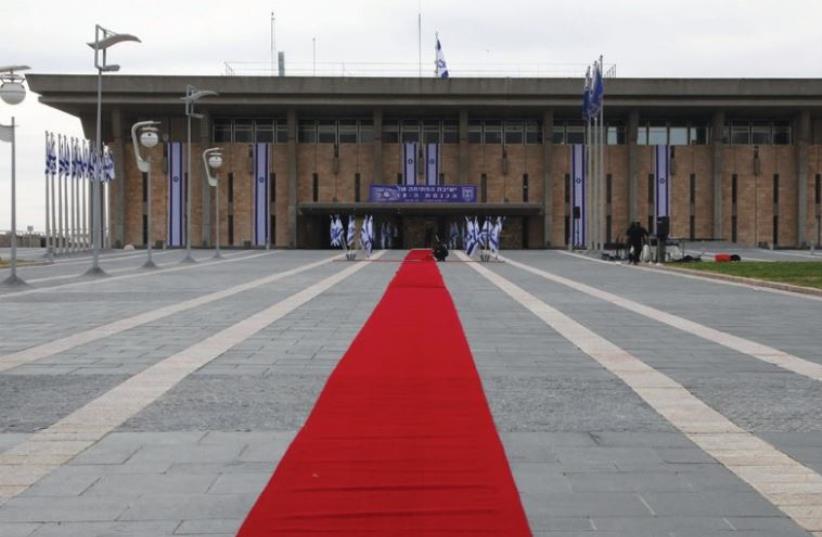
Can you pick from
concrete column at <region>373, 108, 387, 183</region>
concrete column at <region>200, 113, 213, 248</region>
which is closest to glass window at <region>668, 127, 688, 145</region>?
concrete column at <region>373, 108, 387, 183</region>

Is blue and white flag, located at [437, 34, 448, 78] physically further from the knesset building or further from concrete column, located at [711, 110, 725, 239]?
concrete column, located at [711, 110, 725, 239]

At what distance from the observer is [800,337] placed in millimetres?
12633

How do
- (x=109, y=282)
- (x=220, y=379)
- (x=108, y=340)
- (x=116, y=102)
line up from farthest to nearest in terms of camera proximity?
1. (x=116, y=102)
2. (x=109, y=282)
3. (x=108, y=340)
4. (x=220, y=379)

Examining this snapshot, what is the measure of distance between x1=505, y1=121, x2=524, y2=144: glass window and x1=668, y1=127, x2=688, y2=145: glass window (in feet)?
34.9

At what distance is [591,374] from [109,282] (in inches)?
764

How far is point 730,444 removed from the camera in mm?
6203

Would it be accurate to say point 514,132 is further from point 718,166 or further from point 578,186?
point 718,166

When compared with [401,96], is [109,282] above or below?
below

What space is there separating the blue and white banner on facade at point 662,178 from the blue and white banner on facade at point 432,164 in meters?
15.4

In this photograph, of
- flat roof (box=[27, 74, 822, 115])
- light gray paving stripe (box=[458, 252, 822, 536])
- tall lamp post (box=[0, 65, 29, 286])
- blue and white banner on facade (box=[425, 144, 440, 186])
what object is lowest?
light gray paving stripe (box=[458, 252, 822, 536])

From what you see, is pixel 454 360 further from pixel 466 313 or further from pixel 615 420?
pixel 466 313

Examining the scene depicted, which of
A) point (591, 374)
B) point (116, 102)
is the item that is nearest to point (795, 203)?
point (116, 102)

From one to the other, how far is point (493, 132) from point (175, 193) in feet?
75.8

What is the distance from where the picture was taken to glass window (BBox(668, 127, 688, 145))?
71.3 metres
